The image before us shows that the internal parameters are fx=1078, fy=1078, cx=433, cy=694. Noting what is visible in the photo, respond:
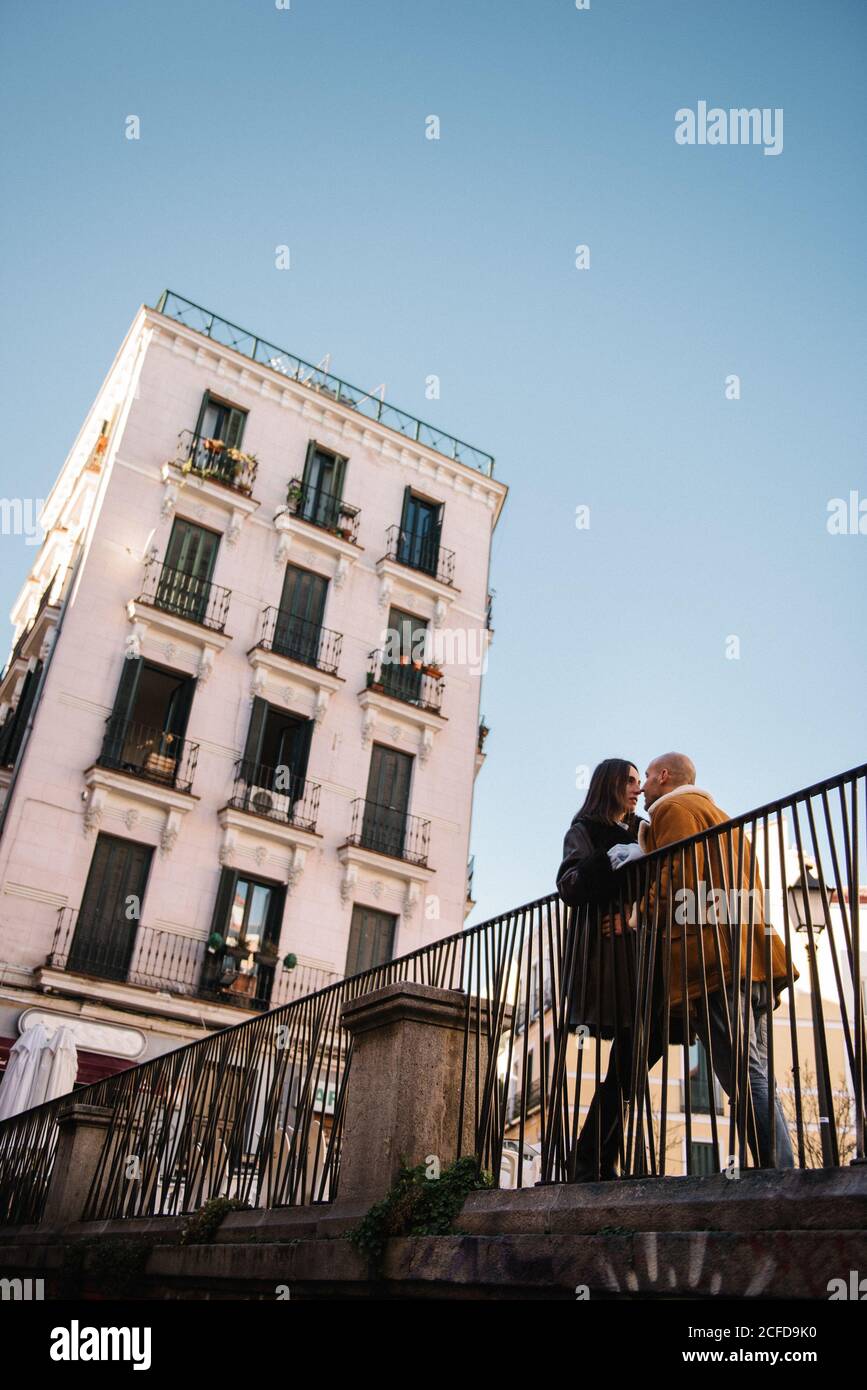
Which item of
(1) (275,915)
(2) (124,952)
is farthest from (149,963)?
(1) (275,915)

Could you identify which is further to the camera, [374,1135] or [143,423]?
[143,423]

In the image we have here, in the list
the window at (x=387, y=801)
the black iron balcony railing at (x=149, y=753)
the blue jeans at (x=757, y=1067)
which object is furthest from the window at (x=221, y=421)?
the blue jeans at (x=757, y=1067)

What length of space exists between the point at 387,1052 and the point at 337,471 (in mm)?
21347

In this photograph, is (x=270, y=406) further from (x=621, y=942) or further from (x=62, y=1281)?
(x=621, y=942)

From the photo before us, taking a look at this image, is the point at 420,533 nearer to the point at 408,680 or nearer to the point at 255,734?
the point at 408,680

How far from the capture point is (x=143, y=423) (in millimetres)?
22797

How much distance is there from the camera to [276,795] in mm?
21469

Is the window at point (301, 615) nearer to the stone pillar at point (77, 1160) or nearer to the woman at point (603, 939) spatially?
the stone pillar at point (77, 1160)

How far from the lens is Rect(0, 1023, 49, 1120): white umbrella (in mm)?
15211

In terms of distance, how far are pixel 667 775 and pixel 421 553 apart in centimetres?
2150

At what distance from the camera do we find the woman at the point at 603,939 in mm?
4309

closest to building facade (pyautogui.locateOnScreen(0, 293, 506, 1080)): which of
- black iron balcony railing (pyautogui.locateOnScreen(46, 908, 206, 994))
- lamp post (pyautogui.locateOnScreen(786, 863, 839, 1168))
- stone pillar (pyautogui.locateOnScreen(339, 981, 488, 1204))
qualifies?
black iron balcony railing (pyautogui.locateOnScreen(46, 908, 206, 994))
